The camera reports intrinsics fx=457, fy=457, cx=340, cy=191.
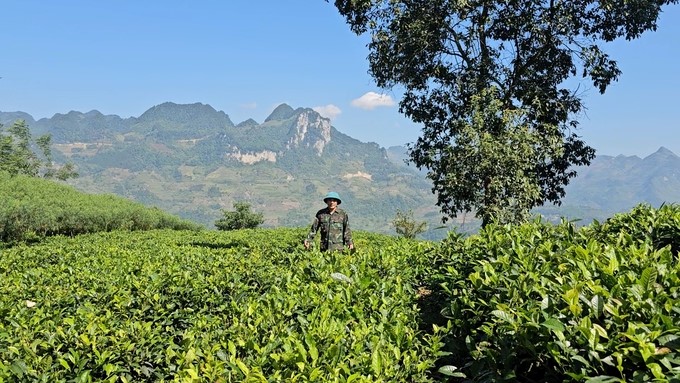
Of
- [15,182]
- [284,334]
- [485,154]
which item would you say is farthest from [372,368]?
[15,182]

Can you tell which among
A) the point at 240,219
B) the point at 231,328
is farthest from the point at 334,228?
the point at 240,219

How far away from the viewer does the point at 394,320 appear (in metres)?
3.22

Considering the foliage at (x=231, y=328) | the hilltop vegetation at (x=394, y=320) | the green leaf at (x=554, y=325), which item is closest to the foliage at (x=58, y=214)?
the foliage at (x=231, y=328)

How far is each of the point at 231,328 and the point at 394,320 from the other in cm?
113

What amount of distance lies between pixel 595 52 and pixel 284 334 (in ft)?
43.8

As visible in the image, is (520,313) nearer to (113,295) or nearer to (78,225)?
(113,295)

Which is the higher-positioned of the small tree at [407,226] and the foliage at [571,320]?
the foliage at [571,320]

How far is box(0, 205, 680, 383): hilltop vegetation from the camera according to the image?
2.16m

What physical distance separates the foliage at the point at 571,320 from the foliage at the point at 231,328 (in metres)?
0.39

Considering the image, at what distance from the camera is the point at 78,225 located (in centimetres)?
2456

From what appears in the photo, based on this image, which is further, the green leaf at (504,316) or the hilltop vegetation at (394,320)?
the green leaf at (504,316)

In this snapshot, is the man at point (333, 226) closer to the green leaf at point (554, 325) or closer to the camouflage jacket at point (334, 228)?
the camouflage jacket at point (334, 228)

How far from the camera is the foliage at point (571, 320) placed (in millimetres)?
1929

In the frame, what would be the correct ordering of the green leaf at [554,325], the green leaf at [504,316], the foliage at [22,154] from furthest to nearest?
the foliage at [22,154] → the green leaf at [504,316] → the green leaf at [554,325]
